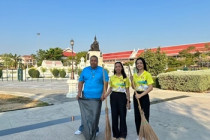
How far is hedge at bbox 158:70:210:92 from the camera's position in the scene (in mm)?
10211

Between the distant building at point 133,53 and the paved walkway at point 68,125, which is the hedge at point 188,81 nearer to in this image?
the paved walkway at point 68,125

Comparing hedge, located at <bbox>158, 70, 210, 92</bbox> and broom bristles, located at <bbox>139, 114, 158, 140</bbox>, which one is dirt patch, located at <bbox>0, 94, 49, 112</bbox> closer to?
broom bristles, located at <bbox>139, 114, 158, 140</bbox>

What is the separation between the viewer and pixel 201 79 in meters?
10.2

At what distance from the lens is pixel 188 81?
10.5 meters

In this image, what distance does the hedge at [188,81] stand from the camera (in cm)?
1021

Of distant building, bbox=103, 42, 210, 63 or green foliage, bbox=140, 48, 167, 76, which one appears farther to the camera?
distant building, bbox=103, 42, 210, 63

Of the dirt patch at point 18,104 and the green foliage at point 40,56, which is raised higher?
the green foliage at point 40,56

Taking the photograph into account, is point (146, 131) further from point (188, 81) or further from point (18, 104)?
point (188, 81)

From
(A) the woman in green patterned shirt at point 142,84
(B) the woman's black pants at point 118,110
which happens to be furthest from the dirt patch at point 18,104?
(A) the woman in green patterned shirt at point 142,84

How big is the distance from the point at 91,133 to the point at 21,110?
3548 millimetres

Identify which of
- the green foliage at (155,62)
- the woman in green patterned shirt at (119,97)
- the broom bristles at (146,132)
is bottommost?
the broom bristles at (146,132)

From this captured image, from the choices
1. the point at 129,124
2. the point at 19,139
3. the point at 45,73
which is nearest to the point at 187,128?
the point at 129,124

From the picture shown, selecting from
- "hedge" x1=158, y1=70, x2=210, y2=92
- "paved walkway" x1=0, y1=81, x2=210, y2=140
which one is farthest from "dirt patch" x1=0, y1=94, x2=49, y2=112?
"hedge" x1=158, y1=70, x2=210, y2=92

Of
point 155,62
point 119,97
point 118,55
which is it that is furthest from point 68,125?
point 118,55
